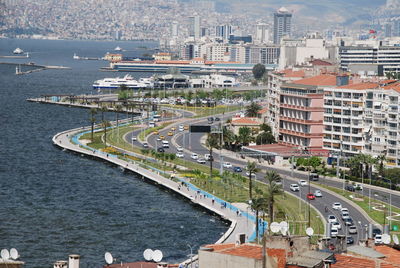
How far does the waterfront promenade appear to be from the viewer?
227ft

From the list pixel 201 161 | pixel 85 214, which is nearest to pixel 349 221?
pixel 85 214

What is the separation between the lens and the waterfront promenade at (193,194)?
6931cm

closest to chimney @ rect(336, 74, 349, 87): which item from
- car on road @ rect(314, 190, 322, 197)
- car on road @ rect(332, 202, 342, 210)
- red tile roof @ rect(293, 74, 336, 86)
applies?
red tile roof @ rect(293, 74, 336, 86)

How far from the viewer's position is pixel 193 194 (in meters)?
86.4

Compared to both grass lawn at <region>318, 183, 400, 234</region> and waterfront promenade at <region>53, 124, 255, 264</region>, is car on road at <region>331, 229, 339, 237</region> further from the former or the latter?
grass lawn at <region>318, 183, 400, 234</region>

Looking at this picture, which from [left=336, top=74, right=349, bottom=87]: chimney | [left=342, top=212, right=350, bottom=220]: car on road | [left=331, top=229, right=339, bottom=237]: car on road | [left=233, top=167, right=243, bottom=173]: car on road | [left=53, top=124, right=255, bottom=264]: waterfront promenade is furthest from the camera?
[left=336, top=74, right=349, bottom=87]: chimney

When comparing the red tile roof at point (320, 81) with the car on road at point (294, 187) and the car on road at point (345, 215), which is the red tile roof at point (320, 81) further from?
the car on road at point (345, 215)

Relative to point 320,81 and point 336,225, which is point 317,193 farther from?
point 320,81

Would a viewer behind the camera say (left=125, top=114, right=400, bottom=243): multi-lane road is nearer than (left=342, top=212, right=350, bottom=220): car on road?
No

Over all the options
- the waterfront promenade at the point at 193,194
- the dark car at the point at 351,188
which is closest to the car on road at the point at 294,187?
the dark car at the point at 351,188

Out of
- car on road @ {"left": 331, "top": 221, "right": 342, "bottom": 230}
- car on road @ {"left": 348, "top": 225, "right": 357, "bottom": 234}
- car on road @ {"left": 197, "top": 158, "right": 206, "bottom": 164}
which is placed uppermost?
car on road @ {"left": 331, "top": 221, "right": 342, "bottom": 230}

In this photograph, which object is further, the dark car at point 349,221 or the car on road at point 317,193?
the car on road at point 317,193

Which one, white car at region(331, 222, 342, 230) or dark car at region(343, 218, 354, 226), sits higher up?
white car at region(331, 222, 342, 230)

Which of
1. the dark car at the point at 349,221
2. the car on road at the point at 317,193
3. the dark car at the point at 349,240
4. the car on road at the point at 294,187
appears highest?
the dark car at the point at 349,240
